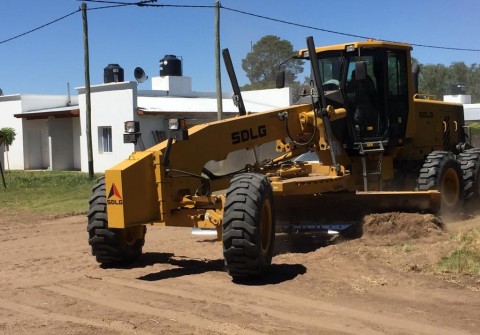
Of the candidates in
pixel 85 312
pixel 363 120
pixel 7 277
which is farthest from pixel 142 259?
pixel 363 120

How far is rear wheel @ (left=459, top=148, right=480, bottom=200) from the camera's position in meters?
11.8

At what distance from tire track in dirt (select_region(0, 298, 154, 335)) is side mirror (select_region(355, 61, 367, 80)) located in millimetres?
5599

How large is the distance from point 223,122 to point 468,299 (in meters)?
3.80

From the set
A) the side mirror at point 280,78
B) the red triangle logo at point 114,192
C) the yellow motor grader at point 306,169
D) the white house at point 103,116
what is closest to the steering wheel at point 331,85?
the yellow motor grader at point 306,169

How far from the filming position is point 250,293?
285 inches

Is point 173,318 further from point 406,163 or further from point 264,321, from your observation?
point 406,163

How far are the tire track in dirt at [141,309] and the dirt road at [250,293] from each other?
0.03 feet

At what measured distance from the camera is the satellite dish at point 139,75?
3700 centimetres

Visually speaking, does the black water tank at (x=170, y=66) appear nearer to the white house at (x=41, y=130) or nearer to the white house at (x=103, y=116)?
the white house at (x=103, y=116)

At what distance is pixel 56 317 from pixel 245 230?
7.32 ft

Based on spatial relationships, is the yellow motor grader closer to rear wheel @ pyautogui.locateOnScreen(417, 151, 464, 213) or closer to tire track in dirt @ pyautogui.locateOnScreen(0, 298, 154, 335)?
rear wheel @ pyautogui.locateOnScreen(417, 151, 464, 213)

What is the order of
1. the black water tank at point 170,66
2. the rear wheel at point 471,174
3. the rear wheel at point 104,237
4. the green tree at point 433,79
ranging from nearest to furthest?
the rear wheel at point 104,237 < the rear wheel at point 471,174 < the black water tank at point 170,66 < the green tree at point 433,79

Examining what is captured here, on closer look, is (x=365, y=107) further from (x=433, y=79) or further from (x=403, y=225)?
(x=433, y=79)

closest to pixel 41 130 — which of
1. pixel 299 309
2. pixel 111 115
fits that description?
pixel 111 115
